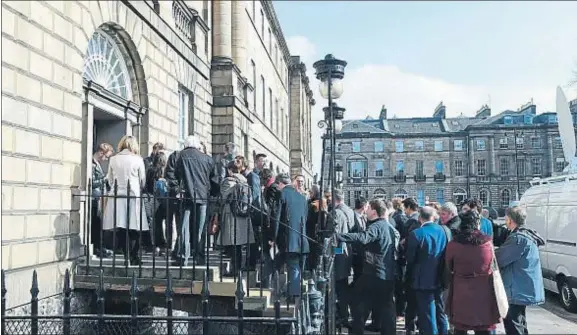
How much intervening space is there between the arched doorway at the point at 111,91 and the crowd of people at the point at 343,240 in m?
0.79

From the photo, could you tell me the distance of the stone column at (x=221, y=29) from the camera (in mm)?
16078

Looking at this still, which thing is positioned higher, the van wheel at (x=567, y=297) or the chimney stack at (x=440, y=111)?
the chimney stack at (x=440, y=111)

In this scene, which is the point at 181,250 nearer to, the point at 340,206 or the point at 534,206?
the point at 340,206

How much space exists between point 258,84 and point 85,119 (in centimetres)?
1849

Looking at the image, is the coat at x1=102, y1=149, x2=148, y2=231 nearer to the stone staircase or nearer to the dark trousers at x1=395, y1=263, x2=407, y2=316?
the stone staircase

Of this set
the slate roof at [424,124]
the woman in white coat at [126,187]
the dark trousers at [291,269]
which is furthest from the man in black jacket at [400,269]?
the slate roof at [424,124]

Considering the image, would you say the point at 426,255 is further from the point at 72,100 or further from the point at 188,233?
the point at 72,100

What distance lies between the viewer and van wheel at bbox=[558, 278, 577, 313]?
10102 mm

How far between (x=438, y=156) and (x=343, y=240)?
273ft

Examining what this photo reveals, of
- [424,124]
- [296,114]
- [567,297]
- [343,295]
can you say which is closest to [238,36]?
[343,295]

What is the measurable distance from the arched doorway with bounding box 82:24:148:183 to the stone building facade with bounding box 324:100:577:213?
240 feet

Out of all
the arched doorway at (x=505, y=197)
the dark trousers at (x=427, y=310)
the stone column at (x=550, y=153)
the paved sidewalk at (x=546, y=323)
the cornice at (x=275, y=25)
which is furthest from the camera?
the arched doorway at (x=505, y=197)

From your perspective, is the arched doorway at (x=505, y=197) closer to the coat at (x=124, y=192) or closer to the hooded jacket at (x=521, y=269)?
the hooded jacket at (x=521, y=269)

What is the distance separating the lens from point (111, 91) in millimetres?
8758
